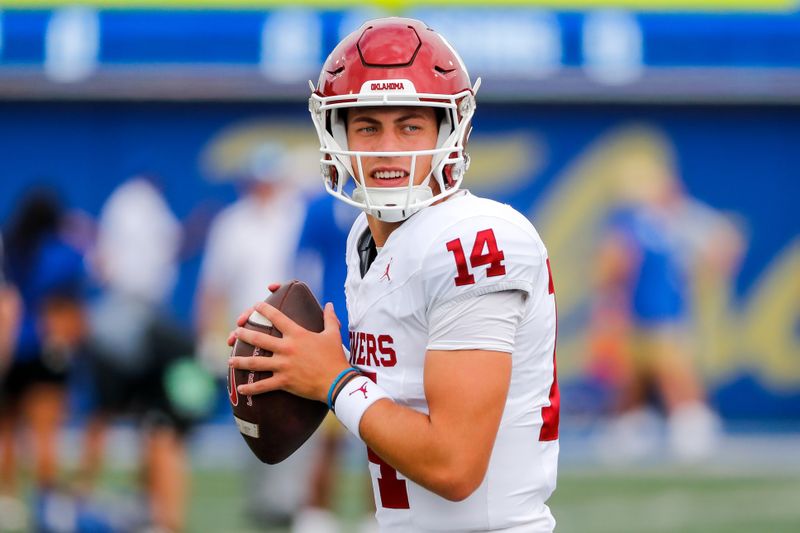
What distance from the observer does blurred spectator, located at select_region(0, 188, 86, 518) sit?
24.2 ft

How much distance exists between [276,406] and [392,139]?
57 centimetres

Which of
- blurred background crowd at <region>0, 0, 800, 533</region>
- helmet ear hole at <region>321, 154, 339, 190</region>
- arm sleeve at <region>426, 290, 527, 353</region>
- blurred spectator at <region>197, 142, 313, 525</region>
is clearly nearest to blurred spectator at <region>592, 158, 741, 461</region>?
blurred background crowd at <region>0, 0, 800, 533</region>

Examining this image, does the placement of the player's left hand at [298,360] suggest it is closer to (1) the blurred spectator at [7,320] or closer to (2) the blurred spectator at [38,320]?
(2) the blurred spectator at [38,320]

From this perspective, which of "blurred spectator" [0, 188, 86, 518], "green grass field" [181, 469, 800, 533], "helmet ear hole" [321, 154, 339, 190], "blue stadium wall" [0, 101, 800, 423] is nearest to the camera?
"helmet ear hole" [321, 154, 339, 190]

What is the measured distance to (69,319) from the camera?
24.2 feet

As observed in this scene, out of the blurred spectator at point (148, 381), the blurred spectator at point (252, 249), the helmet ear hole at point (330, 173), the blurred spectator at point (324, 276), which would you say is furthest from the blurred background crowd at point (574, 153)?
the helmet ear hole at point (330, 173)

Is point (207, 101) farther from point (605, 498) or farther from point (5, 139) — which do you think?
point (605, 498)

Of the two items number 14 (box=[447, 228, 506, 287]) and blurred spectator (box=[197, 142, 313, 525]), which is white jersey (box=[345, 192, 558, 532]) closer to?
number 14 (box=[447, 228, 506, 287])

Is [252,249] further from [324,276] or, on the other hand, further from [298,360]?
[298,360]

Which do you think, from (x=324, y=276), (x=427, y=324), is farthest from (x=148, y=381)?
(x=427, y=324)

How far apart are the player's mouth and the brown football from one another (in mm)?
307

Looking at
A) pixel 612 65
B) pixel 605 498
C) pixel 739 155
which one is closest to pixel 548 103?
pixel 612 65

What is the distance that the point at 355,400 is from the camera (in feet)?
8.60

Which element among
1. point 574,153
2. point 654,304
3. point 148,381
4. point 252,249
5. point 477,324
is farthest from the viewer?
point 574,153
